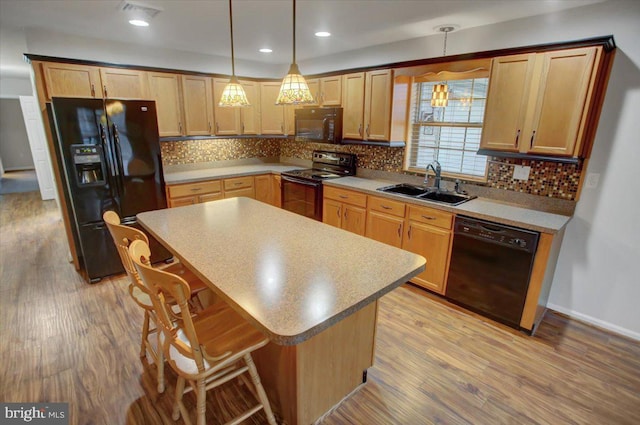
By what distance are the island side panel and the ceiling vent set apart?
2510mm

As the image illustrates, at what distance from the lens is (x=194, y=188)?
388 cm

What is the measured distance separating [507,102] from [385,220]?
1458 mm

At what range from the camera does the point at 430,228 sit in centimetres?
294

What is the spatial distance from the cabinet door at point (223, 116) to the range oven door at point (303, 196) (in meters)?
0.95

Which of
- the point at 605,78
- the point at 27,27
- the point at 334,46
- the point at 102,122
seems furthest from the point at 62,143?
the point at 605,78

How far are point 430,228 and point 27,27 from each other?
4132 mm

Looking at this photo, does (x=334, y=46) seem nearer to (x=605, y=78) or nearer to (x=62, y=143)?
(x=605, y=78)

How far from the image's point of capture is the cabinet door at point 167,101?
Answer: 3670mm

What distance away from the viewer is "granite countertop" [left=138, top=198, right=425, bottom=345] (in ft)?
3.89

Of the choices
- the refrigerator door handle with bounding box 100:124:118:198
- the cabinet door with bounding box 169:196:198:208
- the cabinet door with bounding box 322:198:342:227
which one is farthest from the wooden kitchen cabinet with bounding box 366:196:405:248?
the refrigerator door handle with bounding box 100:124:118:198

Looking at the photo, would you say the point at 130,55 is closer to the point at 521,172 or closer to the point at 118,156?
the point at 118,156

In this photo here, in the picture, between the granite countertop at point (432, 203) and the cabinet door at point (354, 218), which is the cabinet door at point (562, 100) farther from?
the cabinet door at point (354, 218)

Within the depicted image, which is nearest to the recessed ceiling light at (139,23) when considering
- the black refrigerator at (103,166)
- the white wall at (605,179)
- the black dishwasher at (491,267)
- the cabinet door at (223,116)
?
the black refrigerator at (103,166)

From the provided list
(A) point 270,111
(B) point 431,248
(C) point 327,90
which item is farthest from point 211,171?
(B) point 431,248
